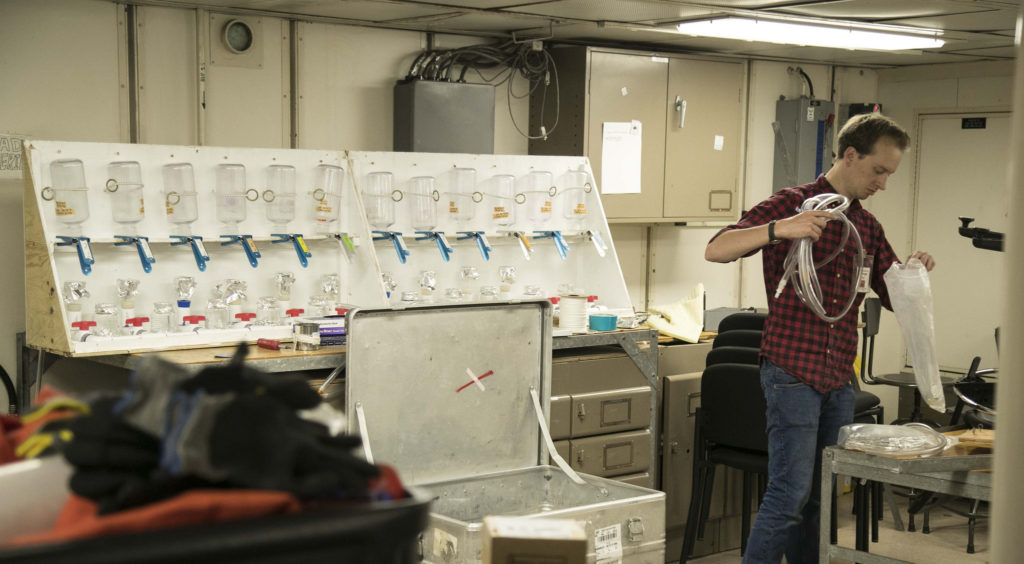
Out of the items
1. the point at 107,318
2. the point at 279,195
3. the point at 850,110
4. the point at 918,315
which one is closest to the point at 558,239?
the point at 279,195

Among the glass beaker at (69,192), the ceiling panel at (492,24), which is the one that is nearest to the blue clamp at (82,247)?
the glass beaker at (69,192)

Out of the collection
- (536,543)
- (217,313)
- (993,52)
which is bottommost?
(536,543)

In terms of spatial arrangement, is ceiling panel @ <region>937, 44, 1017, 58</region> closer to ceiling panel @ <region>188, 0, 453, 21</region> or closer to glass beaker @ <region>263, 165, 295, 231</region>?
ceiling panel @ <region>188, 0, 453, 21</region>

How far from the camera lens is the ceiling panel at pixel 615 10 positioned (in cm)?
390

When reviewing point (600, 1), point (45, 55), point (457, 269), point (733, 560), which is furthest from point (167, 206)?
point (733, 560)

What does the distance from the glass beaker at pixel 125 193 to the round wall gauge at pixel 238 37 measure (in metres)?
→ 0.86

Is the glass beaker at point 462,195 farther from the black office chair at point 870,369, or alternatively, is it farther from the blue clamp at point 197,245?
the black office chair at point 870,369

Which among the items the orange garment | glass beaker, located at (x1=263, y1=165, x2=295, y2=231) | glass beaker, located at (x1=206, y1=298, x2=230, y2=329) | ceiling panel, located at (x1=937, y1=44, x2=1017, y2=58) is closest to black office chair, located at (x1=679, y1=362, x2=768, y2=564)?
glass beaker, located at (x1=263, y1=165, x2=295, y2=231)

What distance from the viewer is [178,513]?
953mm

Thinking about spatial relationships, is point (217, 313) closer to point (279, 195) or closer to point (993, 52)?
point (279, 195)

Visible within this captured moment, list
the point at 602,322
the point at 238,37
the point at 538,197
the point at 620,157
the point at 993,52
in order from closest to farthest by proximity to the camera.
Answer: the point at 602,322 → the point at 238,37 → the point at 538,197 → the point at 620,157 → the point at 993,52

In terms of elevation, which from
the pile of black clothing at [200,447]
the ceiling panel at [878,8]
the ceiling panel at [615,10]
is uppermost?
the ceiling panel at [878,8]

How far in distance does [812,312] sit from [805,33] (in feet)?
6.23

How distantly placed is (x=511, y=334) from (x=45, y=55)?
2010mm
